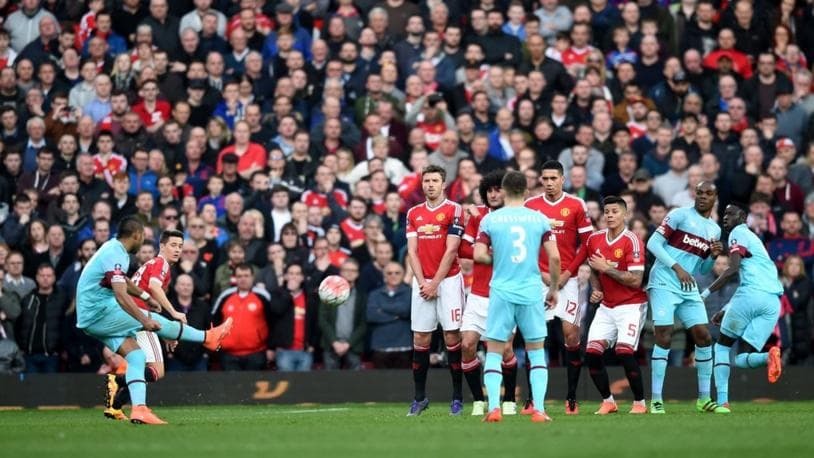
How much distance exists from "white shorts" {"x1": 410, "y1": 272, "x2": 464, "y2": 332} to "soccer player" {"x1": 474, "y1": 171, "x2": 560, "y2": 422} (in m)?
2.11

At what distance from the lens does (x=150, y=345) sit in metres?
17.2

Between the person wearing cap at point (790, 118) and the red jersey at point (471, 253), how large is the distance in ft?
32.3

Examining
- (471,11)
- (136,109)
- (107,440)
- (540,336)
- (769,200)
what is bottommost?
(107,440)

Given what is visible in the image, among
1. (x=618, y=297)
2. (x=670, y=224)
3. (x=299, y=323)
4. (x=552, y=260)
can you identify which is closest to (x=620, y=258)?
(x=618, y=297)

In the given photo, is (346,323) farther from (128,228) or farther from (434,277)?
(128,228)

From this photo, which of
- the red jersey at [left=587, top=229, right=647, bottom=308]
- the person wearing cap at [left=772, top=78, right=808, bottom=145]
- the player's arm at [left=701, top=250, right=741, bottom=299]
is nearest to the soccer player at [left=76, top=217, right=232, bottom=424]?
the red jersey at [left=587, top=229, right=647, bottom=308]

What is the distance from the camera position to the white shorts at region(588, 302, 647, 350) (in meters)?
17.2

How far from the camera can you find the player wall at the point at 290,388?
2184 centimetres

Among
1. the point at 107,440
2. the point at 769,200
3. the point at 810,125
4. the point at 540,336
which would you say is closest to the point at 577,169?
the point at 769,200

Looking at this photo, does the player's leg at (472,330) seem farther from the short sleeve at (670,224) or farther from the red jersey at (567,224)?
the short sleeve at (670,224)

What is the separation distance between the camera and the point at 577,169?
75.4 ft

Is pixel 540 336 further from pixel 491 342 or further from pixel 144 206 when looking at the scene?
pixel 144 206

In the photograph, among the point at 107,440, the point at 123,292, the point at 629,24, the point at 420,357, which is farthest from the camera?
the point at 629,24

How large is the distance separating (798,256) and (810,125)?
12.0 feet
